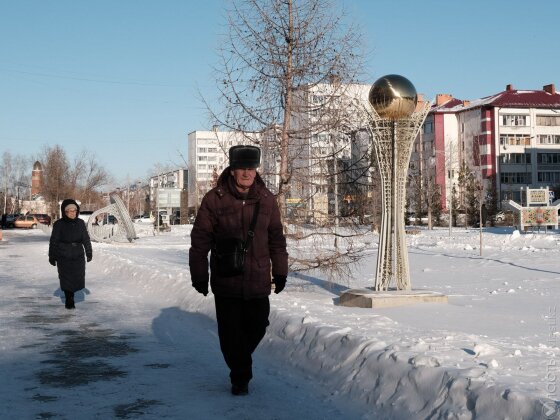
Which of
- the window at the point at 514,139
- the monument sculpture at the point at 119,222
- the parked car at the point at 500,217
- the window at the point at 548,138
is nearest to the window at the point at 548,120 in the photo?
the window at the point at 548,138

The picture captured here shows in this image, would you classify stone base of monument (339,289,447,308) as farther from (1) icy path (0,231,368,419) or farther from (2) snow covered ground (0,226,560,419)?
(1) icy path (0,231,368,419)

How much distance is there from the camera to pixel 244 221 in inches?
232

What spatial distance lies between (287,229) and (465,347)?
26.2ft

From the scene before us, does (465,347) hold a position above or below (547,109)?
below

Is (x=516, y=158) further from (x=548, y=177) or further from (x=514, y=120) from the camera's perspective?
(x=548, y=177)

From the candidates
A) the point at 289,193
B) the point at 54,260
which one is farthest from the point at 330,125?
the point at 54,260

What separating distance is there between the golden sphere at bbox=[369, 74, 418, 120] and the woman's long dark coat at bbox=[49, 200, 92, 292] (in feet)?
17.7

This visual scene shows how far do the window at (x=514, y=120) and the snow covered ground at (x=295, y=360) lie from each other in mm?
84704

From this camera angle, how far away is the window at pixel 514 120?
93.9m

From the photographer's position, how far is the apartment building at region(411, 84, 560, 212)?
3664 inches

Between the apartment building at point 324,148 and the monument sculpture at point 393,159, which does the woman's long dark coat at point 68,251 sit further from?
the monument sculpture at point 393,159

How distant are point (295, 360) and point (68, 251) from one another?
20.7 feet

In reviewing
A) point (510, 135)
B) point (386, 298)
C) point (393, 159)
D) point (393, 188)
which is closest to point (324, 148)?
point (393, 159)

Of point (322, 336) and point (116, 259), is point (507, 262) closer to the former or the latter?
point (116, 259)
